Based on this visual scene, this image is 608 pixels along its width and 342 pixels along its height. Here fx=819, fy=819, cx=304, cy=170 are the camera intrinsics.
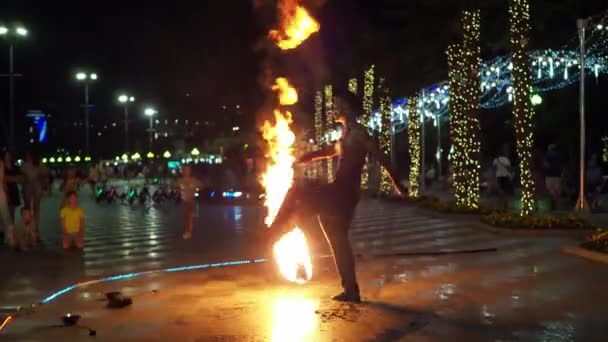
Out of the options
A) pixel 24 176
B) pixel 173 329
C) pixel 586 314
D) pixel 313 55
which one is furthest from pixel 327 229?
pixel 313 55

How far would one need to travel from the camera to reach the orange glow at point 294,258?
11252 millimetres

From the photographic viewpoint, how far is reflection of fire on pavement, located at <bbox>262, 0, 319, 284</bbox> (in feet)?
39.4

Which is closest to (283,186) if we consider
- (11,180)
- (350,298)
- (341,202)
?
(11,180)

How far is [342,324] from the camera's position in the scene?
810cm

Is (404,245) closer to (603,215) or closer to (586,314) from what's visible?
(586,314)

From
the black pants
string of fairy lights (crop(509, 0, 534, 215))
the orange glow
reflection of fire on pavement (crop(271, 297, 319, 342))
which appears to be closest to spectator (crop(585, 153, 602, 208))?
string of fairy lights (crop(509, 0, 534, 215))

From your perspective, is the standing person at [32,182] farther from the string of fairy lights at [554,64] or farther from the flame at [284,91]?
the flame at [284,91]

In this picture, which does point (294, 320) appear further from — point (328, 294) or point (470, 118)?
point (470, 118)

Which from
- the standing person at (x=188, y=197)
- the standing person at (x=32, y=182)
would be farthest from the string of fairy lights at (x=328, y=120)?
the standing person at (x=32, y=182)

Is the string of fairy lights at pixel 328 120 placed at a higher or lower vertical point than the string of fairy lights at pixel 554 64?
lower

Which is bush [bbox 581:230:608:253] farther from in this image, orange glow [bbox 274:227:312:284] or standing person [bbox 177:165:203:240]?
standing person [bbox 177:165:203:240]

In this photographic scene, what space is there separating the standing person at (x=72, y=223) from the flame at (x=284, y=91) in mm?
23292

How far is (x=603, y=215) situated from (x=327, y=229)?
15.7 metres

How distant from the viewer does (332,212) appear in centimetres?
903
